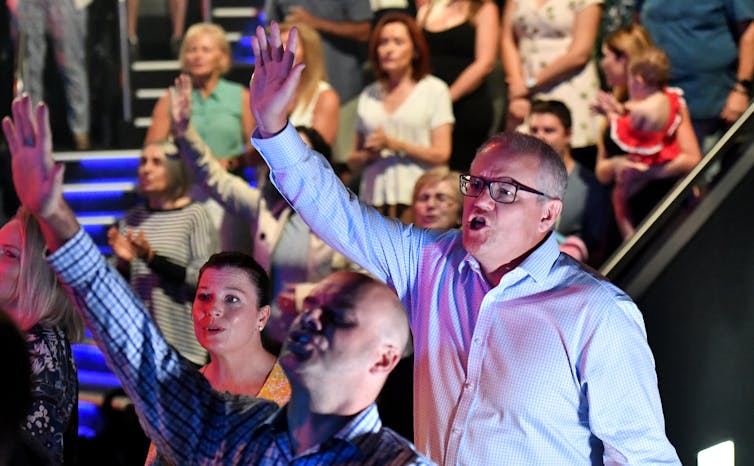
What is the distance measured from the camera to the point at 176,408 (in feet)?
6.97

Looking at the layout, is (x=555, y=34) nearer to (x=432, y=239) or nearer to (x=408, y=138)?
(x=408, y=138)

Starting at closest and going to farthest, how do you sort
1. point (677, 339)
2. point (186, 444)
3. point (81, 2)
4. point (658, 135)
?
point (186, 444) < point (677, 339) < point (658, 135) < point (81, 2)

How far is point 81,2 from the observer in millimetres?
6988

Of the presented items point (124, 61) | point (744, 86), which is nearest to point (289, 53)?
point (744, 86)

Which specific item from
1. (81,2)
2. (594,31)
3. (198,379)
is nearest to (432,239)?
(198,379)

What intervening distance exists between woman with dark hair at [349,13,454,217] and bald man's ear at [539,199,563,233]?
2545 millimetres

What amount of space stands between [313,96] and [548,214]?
299cm

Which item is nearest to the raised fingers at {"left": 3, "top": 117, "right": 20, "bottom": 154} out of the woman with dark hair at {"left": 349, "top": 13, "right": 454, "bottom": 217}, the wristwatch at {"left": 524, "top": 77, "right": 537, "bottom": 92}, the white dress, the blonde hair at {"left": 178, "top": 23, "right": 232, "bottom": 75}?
the woman with dark hair at {"left": 349, "top": 13, "right": 454, "bottom": 217}

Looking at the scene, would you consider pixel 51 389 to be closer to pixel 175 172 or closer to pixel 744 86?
pixel 175 172

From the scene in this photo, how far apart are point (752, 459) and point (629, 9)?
2.28 meters

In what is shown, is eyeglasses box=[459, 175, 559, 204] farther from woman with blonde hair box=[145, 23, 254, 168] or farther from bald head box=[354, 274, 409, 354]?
woman with blonde hair box=[145, 23, 254, 168]

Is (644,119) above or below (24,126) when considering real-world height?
below

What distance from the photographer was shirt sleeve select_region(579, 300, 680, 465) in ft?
9.12

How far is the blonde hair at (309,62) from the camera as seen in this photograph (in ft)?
19.1
